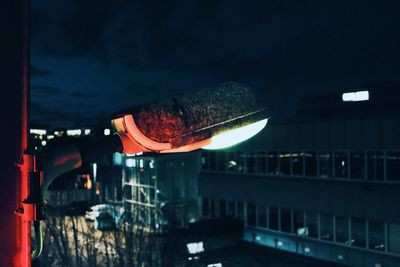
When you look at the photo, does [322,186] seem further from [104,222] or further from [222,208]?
[104,222]

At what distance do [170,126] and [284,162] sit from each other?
70.4ft

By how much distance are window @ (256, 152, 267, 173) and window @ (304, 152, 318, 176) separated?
8.86 ft

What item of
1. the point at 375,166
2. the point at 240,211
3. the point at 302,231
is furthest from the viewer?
the point at 240,211

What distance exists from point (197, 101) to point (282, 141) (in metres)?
21.3

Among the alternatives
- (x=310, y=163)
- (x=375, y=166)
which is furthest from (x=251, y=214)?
(x=375, y=166)

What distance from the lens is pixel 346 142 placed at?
19.8 m

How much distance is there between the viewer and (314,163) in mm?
21312

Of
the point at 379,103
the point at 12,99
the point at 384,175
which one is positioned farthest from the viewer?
the point at 379,103

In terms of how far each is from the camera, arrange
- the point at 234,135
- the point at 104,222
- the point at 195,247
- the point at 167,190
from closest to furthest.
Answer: the point at 234,135 < the point at 195,247 < the point at 104,222 < the point at 167,190

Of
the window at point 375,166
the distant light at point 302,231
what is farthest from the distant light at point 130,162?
the window at point 375,166

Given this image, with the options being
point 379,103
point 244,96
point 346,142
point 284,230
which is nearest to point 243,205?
point 284,230

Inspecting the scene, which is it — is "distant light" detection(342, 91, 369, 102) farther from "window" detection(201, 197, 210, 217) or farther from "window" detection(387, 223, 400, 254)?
"window" detection(201, 197, 210, 217)

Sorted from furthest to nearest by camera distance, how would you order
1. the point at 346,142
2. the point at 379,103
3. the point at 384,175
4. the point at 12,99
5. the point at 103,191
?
1. the point at 103,191
2. the point at 379,103
3. the point at 346,142
4. the point at 384,175
5. the point at 12,99

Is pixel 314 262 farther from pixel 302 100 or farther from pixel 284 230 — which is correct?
pixel 302 100
